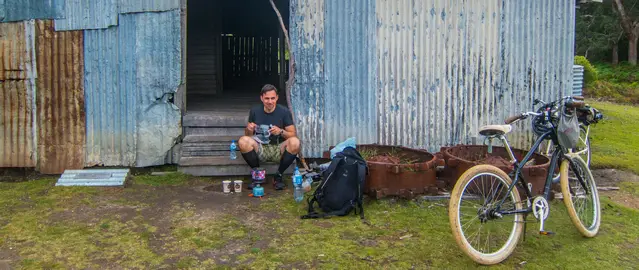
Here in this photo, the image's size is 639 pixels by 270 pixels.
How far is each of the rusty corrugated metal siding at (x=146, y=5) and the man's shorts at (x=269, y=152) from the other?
2282 mm

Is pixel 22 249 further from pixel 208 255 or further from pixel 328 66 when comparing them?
pixel 328 66

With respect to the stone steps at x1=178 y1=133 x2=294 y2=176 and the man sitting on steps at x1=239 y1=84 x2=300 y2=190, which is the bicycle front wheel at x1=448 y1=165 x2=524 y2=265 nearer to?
the man sitting on steps at x1=239 y1=84 x2=300 y2=190

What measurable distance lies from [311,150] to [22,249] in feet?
12.7

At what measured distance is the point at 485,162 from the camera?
19.2 feet

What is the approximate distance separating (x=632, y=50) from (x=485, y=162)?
26088 millimetres

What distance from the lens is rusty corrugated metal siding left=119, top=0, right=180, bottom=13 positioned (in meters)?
6.86

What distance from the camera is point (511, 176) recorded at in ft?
13.9

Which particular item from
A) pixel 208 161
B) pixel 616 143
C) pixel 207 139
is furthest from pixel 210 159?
pixel 616 143

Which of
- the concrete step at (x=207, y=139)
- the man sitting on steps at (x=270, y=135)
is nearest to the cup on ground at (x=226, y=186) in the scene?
the man sitting on steps at (x=270, y=135)

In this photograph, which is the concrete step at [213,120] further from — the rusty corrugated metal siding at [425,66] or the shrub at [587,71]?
the shrub at [587,71]

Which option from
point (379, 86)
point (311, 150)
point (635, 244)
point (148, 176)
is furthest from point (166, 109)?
point (635, 244)

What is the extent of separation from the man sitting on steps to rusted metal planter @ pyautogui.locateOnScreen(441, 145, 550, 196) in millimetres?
1810

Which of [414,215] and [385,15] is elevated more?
[385,15]

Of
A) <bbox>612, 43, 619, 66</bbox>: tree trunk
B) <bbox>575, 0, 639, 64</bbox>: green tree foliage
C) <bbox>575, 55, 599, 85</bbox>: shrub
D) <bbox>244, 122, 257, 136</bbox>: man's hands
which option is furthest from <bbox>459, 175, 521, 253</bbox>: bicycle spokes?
<bbox>612, 43, 619, 66</bbox>: tree trunk
